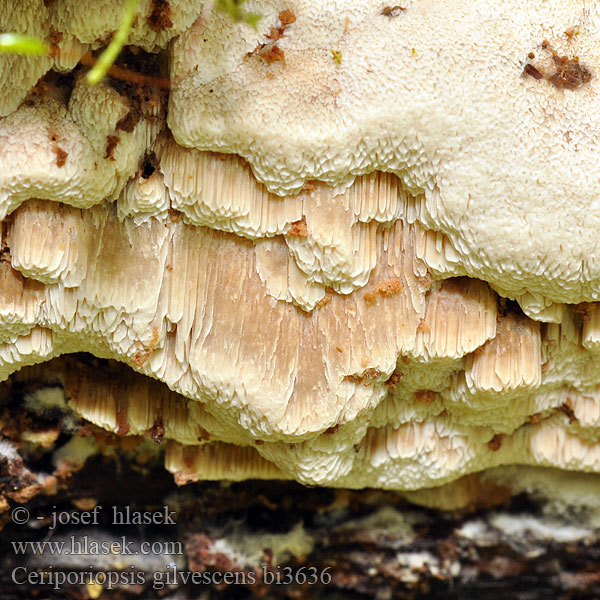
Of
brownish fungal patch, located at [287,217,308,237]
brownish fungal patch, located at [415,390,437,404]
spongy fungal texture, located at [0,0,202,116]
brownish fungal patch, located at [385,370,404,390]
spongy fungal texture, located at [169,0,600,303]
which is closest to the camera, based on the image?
spongy fungal texture, located at [0,0,202,116]

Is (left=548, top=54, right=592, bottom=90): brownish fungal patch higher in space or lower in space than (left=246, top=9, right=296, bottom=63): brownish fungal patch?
lower

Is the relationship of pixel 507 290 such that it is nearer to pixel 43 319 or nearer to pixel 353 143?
pixel 353 143

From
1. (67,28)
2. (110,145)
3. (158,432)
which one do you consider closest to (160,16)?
(67,28)

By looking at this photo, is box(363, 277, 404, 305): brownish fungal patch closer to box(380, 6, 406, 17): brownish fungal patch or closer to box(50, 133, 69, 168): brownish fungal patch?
box(380, 6, 406, 17): brownish fungal patch

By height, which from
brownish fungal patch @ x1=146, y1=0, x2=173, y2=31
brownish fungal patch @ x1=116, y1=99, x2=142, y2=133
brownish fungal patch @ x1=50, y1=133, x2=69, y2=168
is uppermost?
brownish fungal patch @ x1=146, y1=0, x2=173, y2=31

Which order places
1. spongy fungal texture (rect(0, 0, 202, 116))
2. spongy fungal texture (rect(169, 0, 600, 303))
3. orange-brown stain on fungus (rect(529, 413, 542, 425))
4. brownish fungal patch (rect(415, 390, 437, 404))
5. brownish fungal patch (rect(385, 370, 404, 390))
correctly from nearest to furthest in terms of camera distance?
1. spongy fungal texture (rect(0, 0, 202, 116))
2. spongy fungal texture (rect(169, 0, 600, 303))
3. brownish fungal patch (rect(385, 370, 404, 390))
4. brownish fungal patch (rect(415, 390, 437, 404))
5. orange-brown stain on fungus (rect(529, 413, 542, 425))

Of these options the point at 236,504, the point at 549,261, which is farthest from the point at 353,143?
the point at 236,504

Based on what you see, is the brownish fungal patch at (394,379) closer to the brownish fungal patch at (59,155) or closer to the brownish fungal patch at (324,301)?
the brownish fungal patch at (324,301)

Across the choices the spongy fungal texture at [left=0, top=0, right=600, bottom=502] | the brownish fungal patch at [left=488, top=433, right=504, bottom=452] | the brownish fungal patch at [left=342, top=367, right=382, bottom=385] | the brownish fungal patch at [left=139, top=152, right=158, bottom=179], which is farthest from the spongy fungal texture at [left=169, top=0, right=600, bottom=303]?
the brownish fungal patch at [left=488, top=433, right=504, bottom=452]
